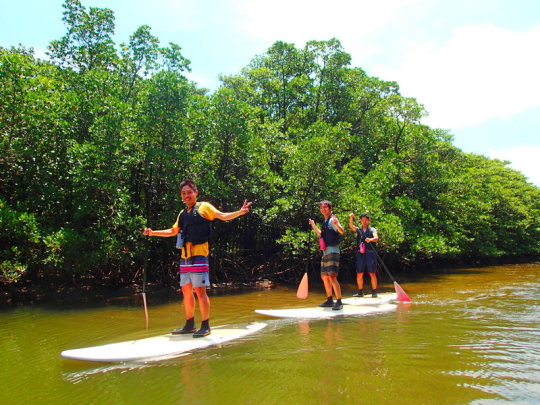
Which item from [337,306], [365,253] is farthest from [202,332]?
[365,253]

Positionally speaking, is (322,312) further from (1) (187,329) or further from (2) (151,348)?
(2) (151,348)

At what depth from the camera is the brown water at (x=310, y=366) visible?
252 centimetres

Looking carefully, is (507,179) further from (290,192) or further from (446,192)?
(290,192)

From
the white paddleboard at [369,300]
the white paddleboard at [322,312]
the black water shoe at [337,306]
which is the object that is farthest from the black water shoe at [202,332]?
the white paddleboard at [369,300]

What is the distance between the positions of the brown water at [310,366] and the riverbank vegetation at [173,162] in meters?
3.57

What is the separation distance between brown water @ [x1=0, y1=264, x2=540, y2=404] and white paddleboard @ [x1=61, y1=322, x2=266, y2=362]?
9 centimetres

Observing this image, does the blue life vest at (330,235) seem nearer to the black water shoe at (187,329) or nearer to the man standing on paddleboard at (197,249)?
the man standing on paddleboard at (197,249)

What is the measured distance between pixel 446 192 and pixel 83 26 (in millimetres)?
17040

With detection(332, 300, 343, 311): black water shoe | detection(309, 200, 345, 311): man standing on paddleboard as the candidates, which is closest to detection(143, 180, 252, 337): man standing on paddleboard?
detection(309, 200, 345, 311): man standing on paddleboard

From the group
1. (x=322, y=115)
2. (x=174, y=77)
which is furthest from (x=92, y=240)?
(x=322, y=115)

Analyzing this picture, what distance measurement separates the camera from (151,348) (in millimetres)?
3604

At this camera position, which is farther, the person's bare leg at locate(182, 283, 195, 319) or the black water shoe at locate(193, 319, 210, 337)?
the person's bare leg at locate(182, 283, 195, 319)

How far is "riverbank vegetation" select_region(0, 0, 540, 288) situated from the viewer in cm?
814

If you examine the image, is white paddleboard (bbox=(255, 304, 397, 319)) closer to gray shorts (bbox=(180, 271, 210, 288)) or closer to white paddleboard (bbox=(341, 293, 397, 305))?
white paddleboard (bbox=(341, 293, 397, 305))
